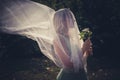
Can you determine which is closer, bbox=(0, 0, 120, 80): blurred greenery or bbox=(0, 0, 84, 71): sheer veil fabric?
bbox=(0, 0, 84, 71): sheer veil fabric

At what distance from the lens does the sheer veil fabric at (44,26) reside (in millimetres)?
5258

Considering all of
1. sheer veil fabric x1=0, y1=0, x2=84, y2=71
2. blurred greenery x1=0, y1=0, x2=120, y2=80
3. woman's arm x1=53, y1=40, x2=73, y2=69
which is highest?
sheer veil fabric x1=0, y1=0, x2=84, y2=71

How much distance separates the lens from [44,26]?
6.05 meters

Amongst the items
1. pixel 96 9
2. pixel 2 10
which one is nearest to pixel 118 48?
pixel 96 9

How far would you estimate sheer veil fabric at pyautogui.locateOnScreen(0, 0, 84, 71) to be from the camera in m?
5.26

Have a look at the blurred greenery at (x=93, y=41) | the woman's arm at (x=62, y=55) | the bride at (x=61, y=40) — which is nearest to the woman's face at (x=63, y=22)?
the bride at (x=61, y=40)

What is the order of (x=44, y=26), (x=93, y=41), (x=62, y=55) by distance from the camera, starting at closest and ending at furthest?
(x=62, y=55) < (x=44, y=26) < (x=93, y=41)

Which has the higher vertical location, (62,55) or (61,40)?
(61,40)

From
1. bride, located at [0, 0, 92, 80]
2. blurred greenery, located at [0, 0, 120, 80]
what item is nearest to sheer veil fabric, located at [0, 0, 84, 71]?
bride, located at [0, 0, 92, 80]

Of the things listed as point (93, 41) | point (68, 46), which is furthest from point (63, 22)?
point (93, 41)

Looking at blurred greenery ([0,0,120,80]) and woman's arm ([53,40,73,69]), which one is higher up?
woman's arm ([53,40,73,69])

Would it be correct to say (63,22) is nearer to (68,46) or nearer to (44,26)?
(68,46)

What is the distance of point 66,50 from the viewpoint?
527 cm

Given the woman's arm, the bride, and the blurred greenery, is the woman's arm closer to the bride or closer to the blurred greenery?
the bride
